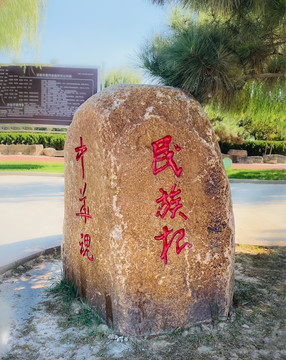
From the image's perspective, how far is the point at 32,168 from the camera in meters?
11.2

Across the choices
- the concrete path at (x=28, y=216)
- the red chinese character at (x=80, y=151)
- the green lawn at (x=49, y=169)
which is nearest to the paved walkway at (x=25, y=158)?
the green lawn at (x=49, y=169)

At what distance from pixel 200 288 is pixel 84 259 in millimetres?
757

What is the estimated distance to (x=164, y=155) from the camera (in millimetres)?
2166

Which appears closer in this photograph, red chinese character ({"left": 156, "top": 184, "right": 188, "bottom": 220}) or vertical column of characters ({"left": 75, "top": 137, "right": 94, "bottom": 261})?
red chinese character ({"left": 156, "top": 184, "right": 188, "bottom": 220})

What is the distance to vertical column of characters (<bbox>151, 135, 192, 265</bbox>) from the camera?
216 cm

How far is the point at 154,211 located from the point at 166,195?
112 millimetres

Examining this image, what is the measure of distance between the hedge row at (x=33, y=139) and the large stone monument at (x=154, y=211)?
14.4 m

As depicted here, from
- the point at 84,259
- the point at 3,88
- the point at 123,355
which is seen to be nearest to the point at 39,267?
the point at 84,259

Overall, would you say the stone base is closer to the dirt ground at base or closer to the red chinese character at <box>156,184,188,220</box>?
the dirt ground at base

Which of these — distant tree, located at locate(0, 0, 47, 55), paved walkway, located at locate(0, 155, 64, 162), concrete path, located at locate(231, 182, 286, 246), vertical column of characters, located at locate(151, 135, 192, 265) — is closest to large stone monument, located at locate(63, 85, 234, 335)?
vertical column of characters, located at locate(151, 135, 192, 265)

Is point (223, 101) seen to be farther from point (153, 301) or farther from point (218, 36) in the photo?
point (153, 301)

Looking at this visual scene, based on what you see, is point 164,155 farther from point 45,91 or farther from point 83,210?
point 45,91

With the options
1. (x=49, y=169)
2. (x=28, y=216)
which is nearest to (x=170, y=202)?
(x=28, y=216)

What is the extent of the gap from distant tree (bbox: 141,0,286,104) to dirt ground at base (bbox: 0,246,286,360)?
5.05ft
